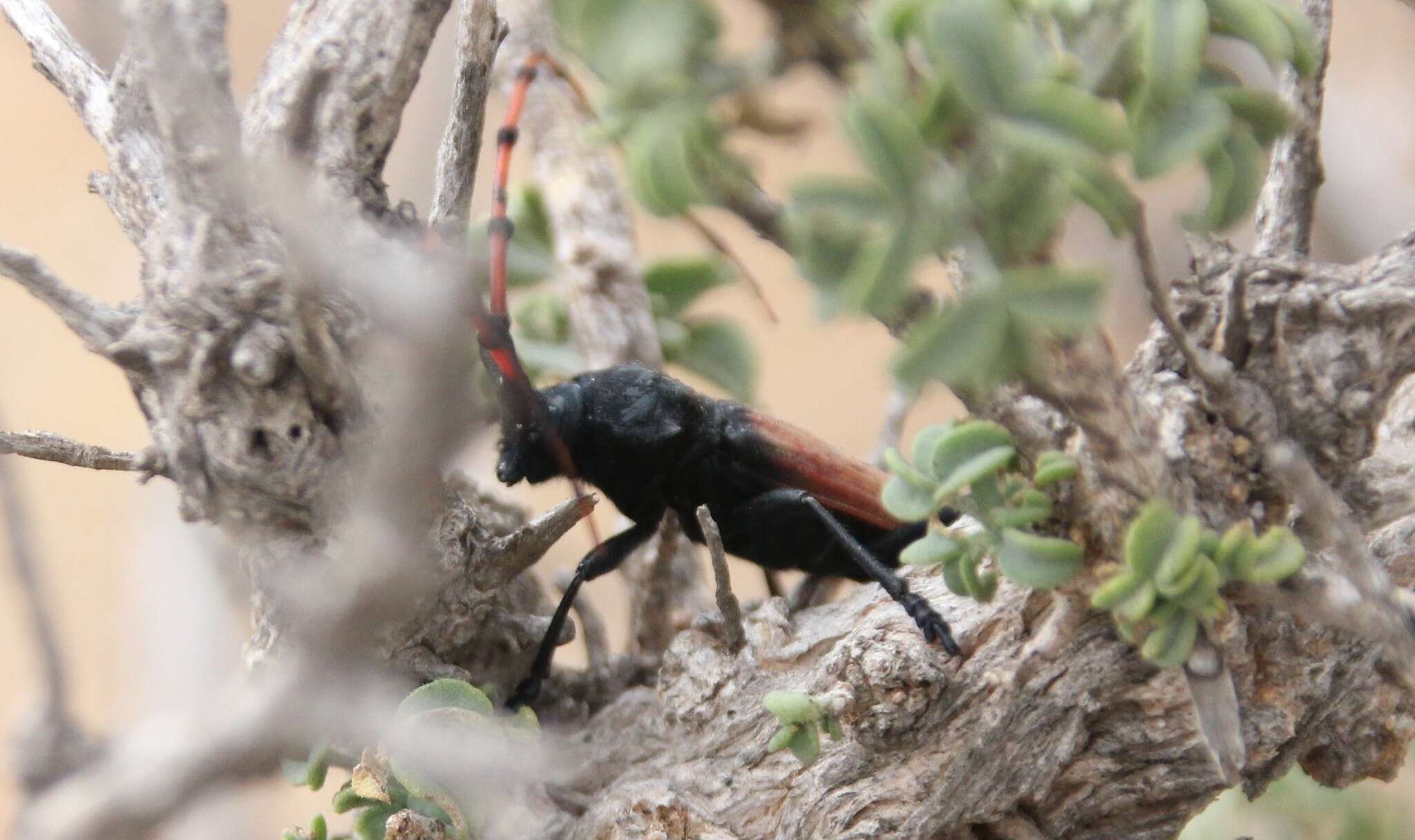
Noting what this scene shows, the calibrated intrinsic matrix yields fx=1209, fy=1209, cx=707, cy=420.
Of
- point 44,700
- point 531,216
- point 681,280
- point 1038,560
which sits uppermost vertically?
point 531,216

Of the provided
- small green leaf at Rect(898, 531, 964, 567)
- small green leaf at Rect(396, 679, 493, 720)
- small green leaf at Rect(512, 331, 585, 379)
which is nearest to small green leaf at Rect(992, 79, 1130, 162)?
small green leaf at Rect(898, 531, 964, 567)

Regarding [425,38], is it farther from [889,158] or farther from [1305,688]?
[1305,688]

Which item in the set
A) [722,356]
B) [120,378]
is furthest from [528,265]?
[120,378]

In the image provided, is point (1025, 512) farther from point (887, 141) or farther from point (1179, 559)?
point (887, 141)

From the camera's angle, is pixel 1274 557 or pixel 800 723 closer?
pixel 1274 557

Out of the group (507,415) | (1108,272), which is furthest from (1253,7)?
(507,415)

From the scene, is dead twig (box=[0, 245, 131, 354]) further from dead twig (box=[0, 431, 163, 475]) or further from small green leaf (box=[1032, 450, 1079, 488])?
small green leaf (box=[1032, 450, 1079, 488])
